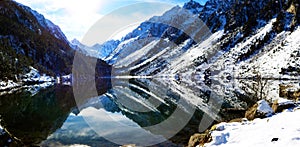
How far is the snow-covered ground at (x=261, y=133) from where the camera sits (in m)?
20.0

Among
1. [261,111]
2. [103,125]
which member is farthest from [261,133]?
[103,125]

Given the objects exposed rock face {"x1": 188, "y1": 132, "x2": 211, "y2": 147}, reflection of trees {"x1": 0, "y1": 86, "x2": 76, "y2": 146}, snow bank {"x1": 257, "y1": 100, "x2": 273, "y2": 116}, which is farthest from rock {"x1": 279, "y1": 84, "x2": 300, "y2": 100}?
reflection of trees {"x1": 0, "y1": 86, "x2": 76, "y2": 146}

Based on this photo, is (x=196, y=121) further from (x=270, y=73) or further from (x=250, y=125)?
(x=270, y=73)

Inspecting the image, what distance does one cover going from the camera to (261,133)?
22625 millimetres

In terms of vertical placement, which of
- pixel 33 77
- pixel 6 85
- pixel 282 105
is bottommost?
pixel 282 105

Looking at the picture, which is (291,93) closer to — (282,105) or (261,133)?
(282,105)

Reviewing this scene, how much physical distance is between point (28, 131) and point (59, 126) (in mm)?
6149

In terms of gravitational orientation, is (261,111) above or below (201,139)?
above

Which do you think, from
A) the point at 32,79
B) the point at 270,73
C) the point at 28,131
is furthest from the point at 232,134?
the point at 270,73

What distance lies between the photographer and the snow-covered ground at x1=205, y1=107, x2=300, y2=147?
789 inches

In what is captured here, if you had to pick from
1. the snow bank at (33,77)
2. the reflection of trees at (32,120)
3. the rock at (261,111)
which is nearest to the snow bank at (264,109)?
the rock at (261,111)

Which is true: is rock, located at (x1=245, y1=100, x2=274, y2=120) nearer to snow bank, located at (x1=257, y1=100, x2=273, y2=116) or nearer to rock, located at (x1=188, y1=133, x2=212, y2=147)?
snow bank, located at (x1=257, y1=100, x2=273, y2=116)

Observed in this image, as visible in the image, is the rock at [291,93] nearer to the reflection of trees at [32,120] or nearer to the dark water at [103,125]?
the dark water at [103,125]

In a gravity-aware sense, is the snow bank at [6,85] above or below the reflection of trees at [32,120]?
above
